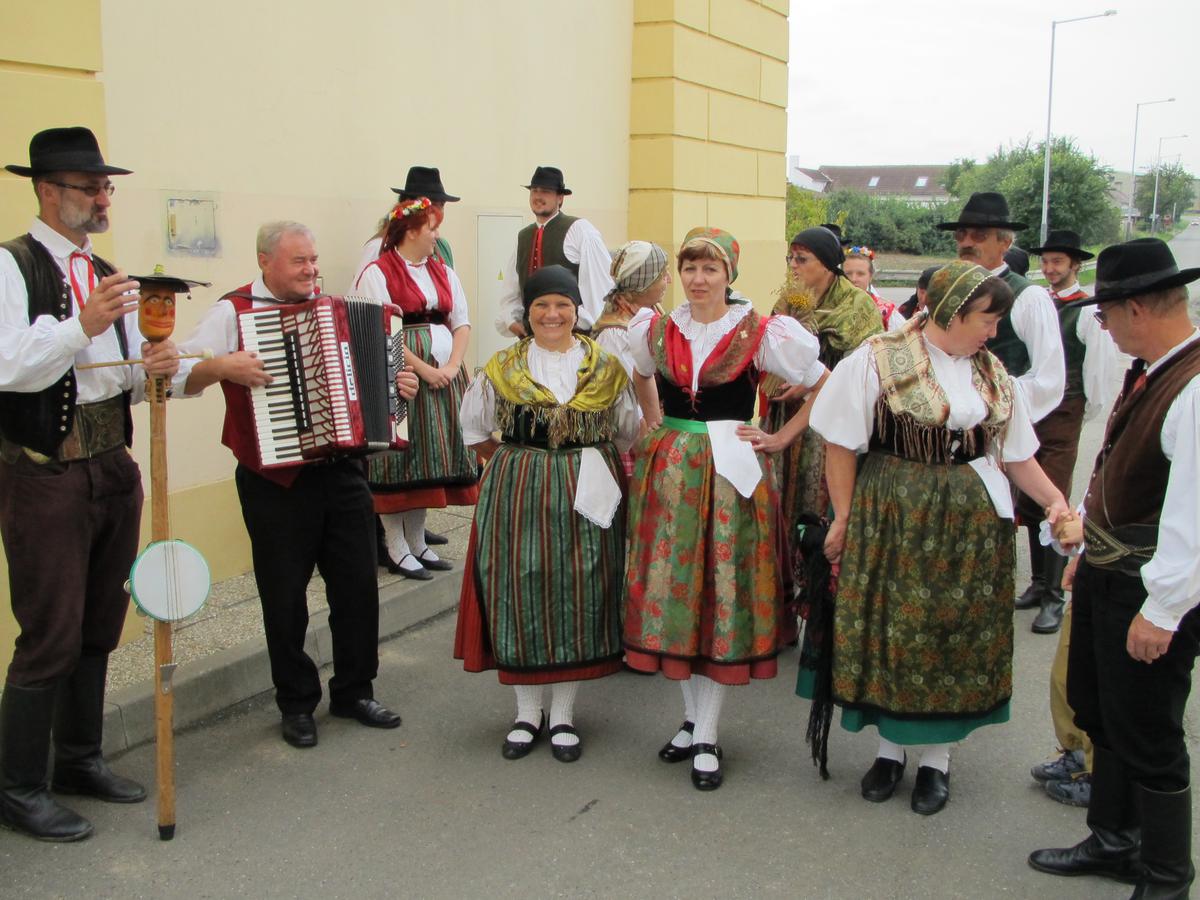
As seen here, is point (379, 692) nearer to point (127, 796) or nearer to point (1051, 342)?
point (127, 796)

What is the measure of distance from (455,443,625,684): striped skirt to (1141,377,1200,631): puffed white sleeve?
1.85 meters

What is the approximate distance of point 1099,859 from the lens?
3.43 m

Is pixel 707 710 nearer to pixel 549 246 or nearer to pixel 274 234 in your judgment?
pixel 274 234

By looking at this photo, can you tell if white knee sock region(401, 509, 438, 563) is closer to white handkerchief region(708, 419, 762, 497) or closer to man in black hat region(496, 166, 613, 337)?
man in black hat region(496, 166, 613, 337)

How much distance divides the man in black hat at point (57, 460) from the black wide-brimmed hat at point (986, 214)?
3.69 metres

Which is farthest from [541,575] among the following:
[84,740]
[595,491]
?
[84,740]

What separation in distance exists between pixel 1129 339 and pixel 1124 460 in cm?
34

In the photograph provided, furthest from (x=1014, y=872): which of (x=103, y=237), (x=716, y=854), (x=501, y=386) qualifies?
(x=103, y=237)

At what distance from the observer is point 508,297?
697 centimetres

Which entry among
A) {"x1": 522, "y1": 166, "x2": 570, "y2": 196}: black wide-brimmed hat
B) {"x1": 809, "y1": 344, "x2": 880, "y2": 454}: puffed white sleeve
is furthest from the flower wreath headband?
{"x1": 809, "y1": 344, "x2": 880, "y2": 454}: puffed white sleeve

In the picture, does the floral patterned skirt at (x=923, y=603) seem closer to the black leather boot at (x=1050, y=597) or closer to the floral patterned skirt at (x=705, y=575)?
the floral patterned skirt at (x=705, y=575)

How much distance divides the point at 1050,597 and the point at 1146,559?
117 inches

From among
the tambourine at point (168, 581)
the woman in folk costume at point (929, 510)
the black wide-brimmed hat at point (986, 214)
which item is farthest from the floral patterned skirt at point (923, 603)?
the black wide-brimmed hat at point (986, 214)

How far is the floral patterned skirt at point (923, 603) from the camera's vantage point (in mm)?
3596
